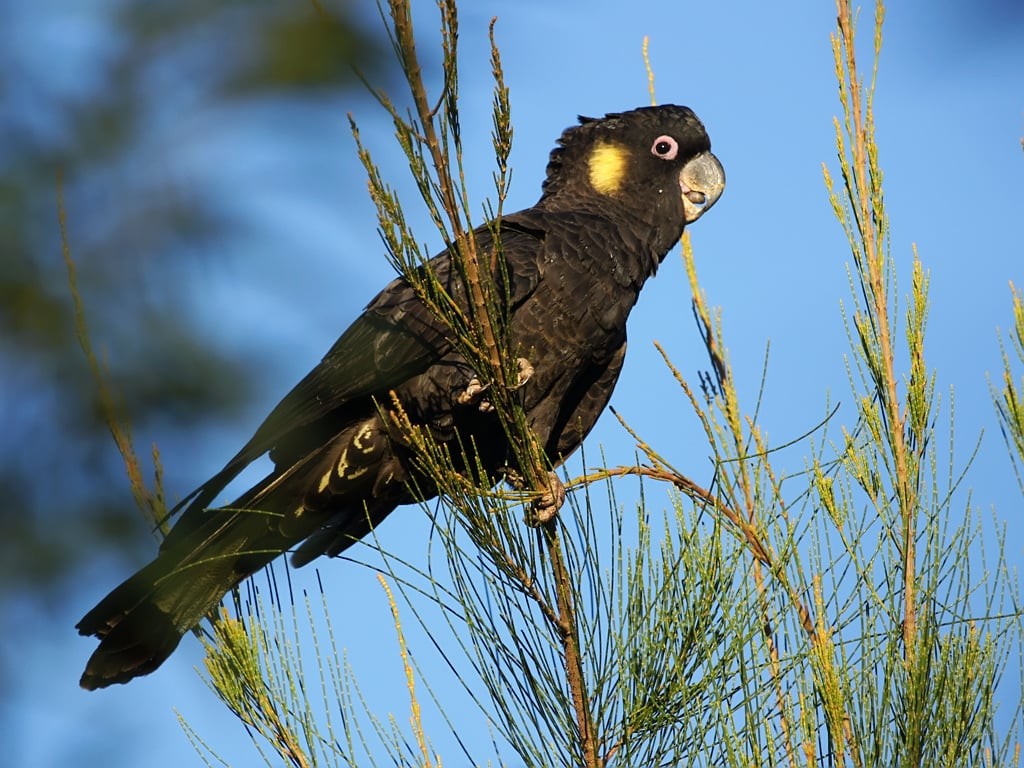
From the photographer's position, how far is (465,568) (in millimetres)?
2551

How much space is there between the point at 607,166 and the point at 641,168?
0.13m

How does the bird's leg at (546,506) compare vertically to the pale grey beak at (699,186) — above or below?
below

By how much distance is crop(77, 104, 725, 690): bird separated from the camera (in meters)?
3.28

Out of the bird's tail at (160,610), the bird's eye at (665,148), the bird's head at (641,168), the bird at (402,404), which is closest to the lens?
the bird's tail at (160,610)

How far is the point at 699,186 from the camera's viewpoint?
450 centimetres

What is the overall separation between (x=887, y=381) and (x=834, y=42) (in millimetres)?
810

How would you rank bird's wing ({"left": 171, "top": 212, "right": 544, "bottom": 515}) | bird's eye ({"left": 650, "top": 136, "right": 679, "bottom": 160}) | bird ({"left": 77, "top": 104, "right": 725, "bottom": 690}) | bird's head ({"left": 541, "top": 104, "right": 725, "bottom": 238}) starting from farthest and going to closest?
bird's eye ({"left": 650, "top": 136, "right": 679, "bottom": 160}) < bird's head ({"left": 541, "top": 104, "right": 725, "bottom": 238}) < bird's wing ({"left": 171, "top": 212, "right": 544, "bottom": 515}) < bird ({"left": 77, "top": 104, "right": 725, "bottom": 690})

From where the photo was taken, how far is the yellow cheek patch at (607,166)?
439 cm

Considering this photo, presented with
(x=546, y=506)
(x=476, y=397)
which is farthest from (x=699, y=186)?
(x=546, y=506)

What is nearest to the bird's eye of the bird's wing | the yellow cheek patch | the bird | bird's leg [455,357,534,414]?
the yellow cheek patch

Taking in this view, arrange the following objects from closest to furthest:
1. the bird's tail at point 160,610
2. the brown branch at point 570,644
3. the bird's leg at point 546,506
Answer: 1. the brown branch at point 570,644
2. the bird's leg at point 546,506
3. the bird's tail at point 160,610

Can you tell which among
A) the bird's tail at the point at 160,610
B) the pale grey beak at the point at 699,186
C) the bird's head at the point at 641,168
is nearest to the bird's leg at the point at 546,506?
the bird's tail at the point at 160,610

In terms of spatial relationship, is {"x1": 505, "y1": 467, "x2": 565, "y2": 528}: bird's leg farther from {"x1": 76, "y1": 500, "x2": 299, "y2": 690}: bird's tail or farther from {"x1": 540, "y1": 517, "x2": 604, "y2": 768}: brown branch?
{"x1": 76, "y1": 500, "x2": 299, "y2": 690}: bird's tail

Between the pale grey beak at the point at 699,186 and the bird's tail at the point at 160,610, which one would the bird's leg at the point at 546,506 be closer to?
the bird's tail at the point at 160,610
